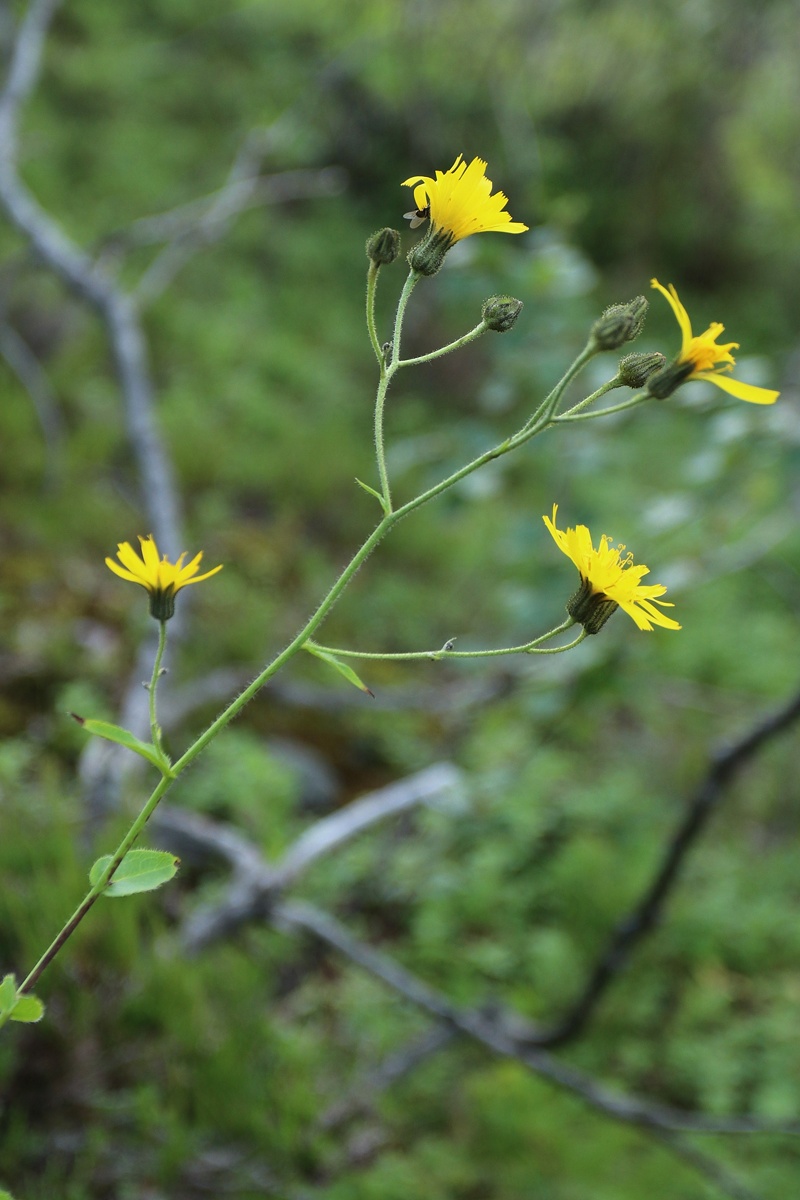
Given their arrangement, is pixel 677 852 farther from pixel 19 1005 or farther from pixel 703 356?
pixel 19 1005

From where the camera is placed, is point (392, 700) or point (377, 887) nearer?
point (377, 887)

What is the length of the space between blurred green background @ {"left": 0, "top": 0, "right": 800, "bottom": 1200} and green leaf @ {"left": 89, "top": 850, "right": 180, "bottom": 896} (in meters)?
0.75

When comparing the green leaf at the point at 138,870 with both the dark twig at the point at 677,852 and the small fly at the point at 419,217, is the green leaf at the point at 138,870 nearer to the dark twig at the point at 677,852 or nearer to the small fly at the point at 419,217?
the small fly at the point at 419,217

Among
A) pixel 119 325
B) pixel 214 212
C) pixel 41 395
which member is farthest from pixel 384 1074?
pixel 214 212

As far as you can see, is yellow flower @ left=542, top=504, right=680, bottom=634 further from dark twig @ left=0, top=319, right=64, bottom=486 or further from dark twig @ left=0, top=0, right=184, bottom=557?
dark twig @ left=0, top=319, right=64, bottom=486

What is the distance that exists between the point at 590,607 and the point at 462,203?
297mm

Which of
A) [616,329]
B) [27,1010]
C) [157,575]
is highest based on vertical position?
[616,329]

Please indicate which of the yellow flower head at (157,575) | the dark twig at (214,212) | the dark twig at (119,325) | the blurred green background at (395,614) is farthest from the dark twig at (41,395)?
the yellow flower head at (157,575)

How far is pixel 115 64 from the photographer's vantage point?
4.77 meters

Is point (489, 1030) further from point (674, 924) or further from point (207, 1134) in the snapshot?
point (674, 924)

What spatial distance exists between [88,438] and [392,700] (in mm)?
1537

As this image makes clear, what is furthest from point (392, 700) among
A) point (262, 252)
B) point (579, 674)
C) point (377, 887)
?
point (262, 252)

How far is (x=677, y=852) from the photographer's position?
1490 millimetres

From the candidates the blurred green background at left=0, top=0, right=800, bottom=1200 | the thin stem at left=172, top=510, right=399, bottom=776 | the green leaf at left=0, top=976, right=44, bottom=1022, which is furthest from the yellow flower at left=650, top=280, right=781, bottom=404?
the blurred green background at left=0, top=0, right=800, bottom=1200
